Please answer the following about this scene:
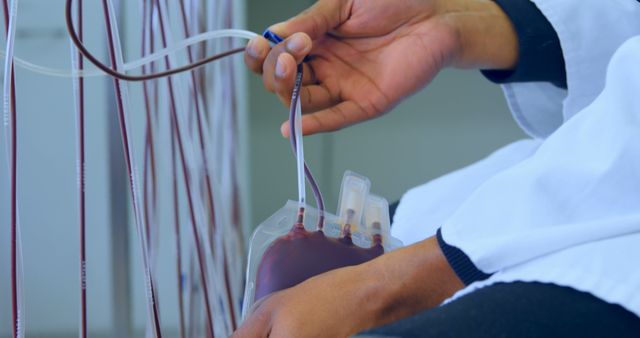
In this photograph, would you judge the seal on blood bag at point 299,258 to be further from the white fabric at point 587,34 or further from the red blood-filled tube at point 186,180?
the white fabric at point 587,34

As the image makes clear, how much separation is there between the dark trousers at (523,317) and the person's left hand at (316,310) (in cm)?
7

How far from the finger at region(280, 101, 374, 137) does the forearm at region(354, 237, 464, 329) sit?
0.61 ft

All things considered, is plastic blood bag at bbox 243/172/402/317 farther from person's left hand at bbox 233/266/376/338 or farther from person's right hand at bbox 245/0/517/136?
person's right hand at bbox 245/0/517/136

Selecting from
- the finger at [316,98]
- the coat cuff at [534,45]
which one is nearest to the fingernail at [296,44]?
the finger at [316,98]

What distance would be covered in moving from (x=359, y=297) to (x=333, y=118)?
0.27m

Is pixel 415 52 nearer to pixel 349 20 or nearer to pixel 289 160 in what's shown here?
pixel 349 20

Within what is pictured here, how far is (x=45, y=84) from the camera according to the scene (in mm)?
1421

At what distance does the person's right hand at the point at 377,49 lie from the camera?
0.70m

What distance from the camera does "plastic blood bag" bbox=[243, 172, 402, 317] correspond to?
471 mm

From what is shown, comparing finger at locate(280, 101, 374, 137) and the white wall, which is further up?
finger at locate(280, 101, 374, 137)

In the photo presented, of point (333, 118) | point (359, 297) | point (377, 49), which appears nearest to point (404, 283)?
point (359, 297)

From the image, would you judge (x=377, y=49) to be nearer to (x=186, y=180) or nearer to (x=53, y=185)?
(x=186, y=180)

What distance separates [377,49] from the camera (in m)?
0.75

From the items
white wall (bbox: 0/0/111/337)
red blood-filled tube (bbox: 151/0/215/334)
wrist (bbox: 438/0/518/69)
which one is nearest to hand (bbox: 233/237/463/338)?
red blood-filled tube (bbox: 151/0/215/334)
